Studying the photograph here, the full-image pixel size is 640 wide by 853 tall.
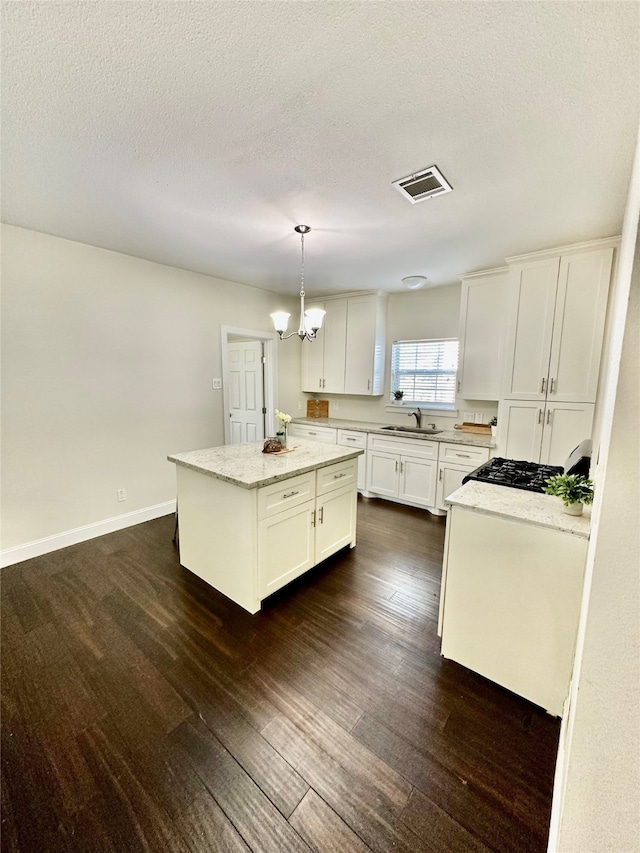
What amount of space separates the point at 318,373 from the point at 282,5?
12.7 ft

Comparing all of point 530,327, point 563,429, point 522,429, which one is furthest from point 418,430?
point 530,327

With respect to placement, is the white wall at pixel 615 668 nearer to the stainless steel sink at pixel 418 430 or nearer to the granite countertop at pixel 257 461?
the granite countertop at pixel 257 461

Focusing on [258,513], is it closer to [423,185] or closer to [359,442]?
[423,185]

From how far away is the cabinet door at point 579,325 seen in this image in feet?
8.73

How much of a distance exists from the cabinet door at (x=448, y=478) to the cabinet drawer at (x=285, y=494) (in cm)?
178

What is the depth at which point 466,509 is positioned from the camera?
5.32 ft

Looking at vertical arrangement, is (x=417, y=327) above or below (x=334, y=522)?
above

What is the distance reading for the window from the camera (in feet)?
13.4

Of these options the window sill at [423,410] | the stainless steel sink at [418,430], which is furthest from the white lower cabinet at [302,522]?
the window sill at [423,410]

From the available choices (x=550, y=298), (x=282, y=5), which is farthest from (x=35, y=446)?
(x=550, y=298)

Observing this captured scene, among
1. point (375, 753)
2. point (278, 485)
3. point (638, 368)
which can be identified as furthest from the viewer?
point (278, 485)

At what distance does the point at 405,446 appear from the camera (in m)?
3.76

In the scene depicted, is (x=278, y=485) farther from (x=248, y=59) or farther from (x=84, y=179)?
(x=84, y=179)

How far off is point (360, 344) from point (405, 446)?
153 centimetres
